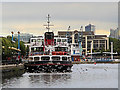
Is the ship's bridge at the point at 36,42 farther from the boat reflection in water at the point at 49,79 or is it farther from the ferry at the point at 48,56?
the boat reflection in water at the point at 49,79

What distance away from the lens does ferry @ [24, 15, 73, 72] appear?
79438 mm

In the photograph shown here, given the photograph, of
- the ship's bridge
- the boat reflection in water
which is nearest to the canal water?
the boat reflection in water

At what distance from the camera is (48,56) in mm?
82750

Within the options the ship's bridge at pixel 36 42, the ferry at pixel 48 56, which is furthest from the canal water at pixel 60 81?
the ship's bridge at pixel 36 42

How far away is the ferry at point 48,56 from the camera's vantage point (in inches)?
3127

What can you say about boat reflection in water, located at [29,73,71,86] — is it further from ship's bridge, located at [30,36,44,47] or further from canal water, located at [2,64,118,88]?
ship's bridge, located at [30,36,44,47]

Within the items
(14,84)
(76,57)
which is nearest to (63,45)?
(14,84)

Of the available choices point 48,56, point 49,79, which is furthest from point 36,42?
point 49,79

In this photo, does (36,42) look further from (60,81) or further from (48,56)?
(60,81)

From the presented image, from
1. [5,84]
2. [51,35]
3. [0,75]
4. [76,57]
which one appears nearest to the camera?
[5,84]

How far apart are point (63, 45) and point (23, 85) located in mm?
32447

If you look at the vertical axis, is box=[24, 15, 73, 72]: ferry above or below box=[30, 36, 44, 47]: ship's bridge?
below

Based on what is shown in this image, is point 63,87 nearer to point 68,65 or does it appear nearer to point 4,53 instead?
point 68,65

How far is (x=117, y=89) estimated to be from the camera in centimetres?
5106
